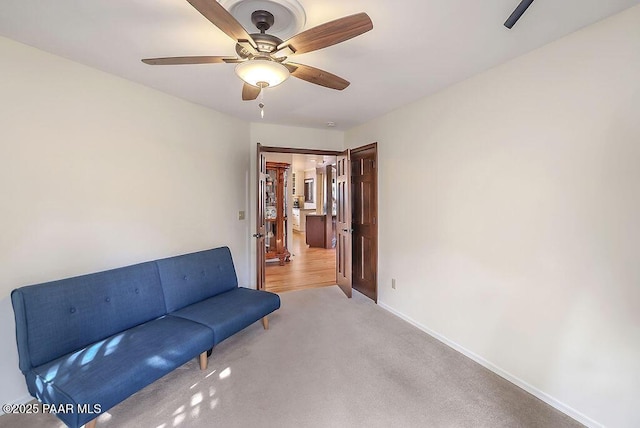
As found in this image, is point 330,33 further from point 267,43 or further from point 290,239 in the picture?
point 290,239

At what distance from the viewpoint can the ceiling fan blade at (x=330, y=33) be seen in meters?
1.23

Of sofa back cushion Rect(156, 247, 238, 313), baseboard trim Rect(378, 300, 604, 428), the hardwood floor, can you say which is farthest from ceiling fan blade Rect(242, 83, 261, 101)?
the hardwood floor

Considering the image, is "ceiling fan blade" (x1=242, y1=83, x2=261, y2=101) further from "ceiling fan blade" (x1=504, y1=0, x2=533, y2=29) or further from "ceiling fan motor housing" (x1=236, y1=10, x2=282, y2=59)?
"ceiling fan blade" (x1=504, y1=0, x2=533, y2=29)

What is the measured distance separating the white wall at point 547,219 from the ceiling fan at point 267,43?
4.77 feet

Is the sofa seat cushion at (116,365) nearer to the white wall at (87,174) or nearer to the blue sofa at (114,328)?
the blue sofa at (114,328)

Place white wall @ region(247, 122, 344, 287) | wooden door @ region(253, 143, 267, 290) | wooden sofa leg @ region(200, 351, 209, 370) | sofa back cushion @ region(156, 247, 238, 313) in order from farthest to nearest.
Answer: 1. white wall @ region(247, 122, 344, 287)
2. wooden door @ region(253, 143, 267, 290)
3. sofa back cushion @ region(156, 247, 238, 313)
4. wooden sofa leg @ region(200, 351, 209, 370)

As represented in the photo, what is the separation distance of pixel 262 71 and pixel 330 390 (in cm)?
216

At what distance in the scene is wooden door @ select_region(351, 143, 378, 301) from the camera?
12.7 feet

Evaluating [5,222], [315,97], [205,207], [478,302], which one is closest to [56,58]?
[5,222]

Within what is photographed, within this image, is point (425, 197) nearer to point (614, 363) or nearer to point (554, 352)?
point (554, 352)

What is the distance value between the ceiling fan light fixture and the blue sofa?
1.83 m

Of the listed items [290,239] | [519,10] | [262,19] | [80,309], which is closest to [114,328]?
[80,309]

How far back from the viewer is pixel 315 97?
2943 millimetres

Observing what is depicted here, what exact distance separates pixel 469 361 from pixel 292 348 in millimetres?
1567
